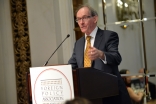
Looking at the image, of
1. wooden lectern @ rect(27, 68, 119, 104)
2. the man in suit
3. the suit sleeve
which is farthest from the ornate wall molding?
wooden lectern @ rect(27, 68, 119, 104)

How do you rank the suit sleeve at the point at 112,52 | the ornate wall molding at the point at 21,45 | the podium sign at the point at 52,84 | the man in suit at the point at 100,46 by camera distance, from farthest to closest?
the ornate wall molding at the point at 21,45 < the man in suit at the point at 100,46 < the suit sleeve at the point at 112,52 < the podium sign at the point at 52,84

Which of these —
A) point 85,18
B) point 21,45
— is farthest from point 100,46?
point 21,45

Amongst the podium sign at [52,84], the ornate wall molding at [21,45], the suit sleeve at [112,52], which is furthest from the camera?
the ornate wall molding at [21,45]

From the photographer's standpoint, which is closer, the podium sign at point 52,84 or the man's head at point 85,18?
the podium sign at point 52,84

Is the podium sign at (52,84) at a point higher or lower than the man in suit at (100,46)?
lower

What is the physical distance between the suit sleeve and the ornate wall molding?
177 centimetres

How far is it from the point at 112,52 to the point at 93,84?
298 millimetres

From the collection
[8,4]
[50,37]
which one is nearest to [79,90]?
[50,37]

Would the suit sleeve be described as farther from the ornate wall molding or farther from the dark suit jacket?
the ornate wall molding

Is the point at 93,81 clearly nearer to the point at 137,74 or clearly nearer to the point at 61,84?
the point at 61,84

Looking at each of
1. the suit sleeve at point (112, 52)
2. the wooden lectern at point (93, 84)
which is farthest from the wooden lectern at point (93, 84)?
the suit sleeve at point (112, 52)

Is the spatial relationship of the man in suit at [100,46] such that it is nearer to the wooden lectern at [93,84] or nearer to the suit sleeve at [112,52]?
the suit sleeve at [112,52]

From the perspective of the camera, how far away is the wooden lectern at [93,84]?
6.98ft

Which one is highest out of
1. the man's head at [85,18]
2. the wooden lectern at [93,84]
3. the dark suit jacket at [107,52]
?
the man's head at [85,18]
